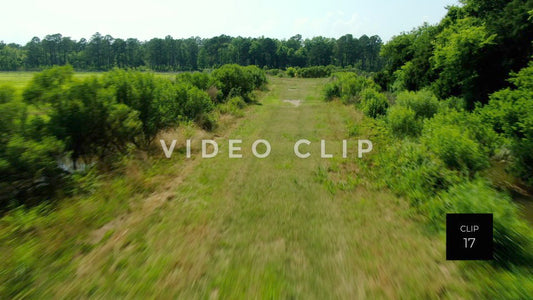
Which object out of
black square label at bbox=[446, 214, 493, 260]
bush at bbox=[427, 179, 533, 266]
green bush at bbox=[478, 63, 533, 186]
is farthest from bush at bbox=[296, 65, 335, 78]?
black square label at bbox=[446, 214, 493, 260]

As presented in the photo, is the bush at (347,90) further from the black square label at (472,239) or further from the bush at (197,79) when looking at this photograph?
the black square label at (472,239)

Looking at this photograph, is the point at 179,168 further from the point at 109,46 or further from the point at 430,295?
the point at 109,46

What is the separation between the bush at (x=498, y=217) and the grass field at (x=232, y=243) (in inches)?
28.8

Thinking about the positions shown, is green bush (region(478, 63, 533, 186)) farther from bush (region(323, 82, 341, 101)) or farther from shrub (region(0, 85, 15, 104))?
bush (region(323, 82, 341, 101))

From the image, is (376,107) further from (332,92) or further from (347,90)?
(332,92)

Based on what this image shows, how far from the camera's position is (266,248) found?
534cm

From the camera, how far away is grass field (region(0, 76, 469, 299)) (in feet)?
13.9

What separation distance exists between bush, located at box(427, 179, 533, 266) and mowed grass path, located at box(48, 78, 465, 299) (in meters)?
0.77

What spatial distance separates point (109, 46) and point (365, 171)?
125787 millimetres

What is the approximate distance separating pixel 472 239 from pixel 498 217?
0.84 m

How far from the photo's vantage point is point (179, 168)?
394 inches

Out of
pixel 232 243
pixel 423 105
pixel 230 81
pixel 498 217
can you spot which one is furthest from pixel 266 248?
pixel 230 81

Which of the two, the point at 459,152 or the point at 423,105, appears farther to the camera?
the point at 423,105

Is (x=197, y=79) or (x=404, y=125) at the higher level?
(x=197, y=79)
